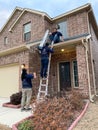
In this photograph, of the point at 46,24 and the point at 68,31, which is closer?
the point at 68,31

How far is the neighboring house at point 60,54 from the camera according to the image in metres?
8.00

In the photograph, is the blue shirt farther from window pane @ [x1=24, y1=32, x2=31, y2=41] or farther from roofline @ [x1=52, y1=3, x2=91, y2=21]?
window pane @ [x1=24, y1=32, x2=31, y2=41]

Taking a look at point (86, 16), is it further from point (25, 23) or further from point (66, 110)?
point (66, 110)

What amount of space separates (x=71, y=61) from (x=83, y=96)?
3220mm

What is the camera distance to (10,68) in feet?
32.8

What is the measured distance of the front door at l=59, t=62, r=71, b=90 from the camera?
1023 centimetres

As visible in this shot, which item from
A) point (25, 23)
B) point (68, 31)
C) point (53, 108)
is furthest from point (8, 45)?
point (53, 108)

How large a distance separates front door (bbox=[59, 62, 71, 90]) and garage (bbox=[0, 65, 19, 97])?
3.23 m

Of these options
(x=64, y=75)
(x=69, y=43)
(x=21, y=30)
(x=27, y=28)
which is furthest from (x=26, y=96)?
(x=21, y=30)

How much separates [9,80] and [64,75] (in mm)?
3935

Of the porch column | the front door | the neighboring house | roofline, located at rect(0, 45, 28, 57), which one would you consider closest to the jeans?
the neighboring house

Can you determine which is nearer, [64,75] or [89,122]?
[89,122]

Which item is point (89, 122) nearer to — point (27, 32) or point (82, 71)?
point (82, 71)

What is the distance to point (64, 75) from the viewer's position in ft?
34.4
